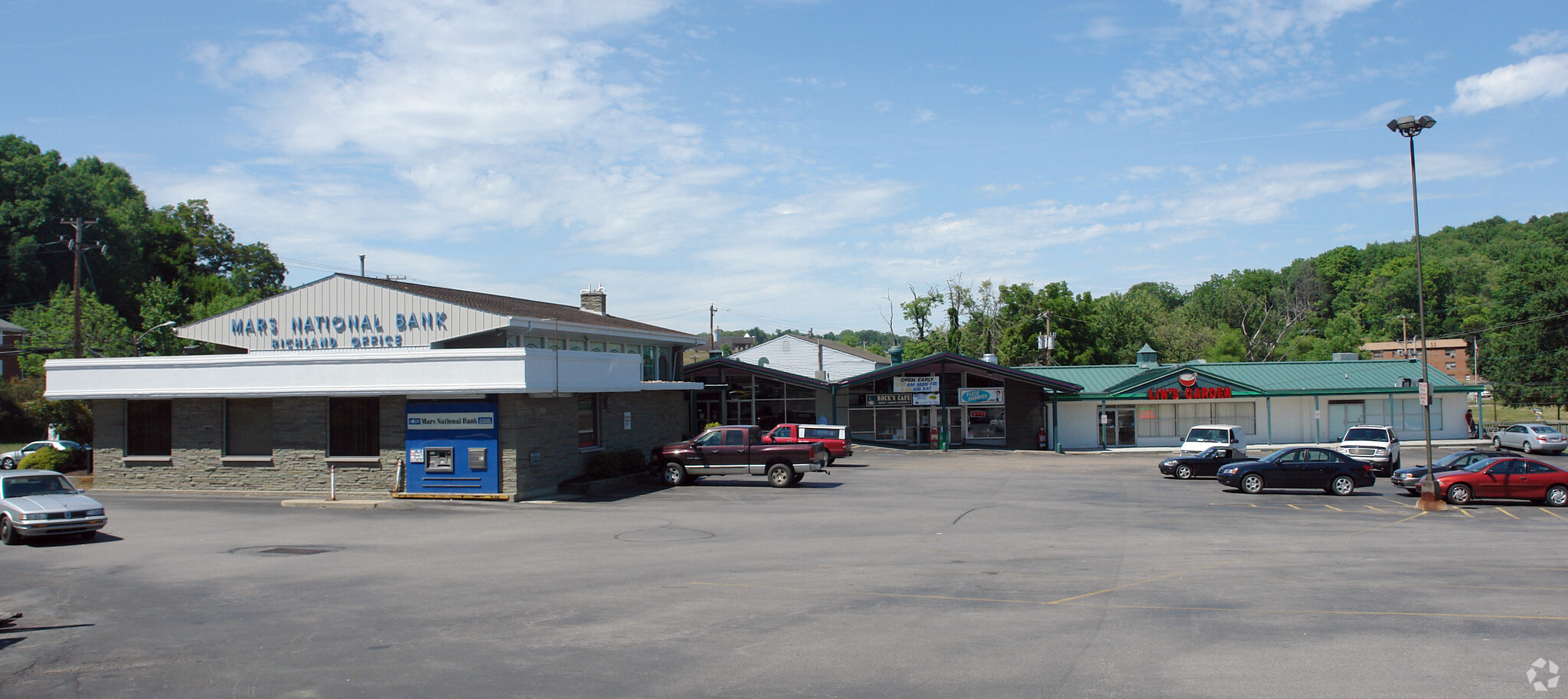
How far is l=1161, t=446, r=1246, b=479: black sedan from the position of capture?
30.4 m

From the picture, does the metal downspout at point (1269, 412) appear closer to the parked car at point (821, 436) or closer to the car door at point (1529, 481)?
the parked car at point (821, 436)

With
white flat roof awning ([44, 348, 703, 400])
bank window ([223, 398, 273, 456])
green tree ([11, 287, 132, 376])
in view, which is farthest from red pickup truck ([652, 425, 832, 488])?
green tree ([11, 287, 132, 376])

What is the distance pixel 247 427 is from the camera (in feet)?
87.0

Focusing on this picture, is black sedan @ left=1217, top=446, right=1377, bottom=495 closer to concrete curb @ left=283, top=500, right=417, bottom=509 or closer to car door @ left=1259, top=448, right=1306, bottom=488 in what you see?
car door @ left=1259, top=448, right=1306, bottom=488

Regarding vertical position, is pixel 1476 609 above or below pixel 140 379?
below

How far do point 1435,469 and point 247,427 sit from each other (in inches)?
1292

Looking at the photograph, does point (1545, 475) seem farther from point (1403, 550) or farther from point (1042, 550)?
point (1042, 550)

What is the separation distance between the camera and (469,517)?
20.8 m

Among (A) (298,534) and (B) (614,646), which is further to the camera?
(A) (298,534)

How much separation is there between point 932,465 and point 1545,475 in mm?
19157

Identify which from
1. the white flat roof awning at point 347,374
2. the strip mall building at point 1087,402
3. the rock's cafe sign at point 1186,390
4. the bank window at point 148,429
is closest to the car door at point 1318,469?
the strip mall building at point 1087,402

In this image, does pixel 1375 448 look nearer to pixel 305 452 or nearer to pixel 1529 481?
pixel 1529 481

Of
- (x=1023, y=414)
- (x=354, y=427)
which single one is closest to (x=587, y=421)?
(x=354, y=427)

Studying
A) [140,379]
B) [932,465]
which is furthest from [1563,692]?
[140,379]
